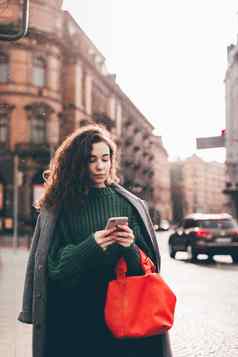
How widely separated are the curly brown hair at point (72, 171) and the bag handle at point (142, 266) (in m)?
0.37

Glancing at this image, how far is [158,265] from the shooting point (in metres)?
2.99

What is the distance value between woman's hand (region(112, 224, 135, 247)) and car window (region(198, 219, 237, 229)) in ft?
56.0

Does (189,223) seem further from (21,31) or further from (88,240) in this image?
(88,240)

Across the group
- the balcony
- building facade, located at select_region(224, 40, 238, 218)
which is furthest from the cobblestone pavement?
building facade, located at select_region(224, 40, 238, 218)

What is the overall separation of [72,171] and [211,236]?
16638 millimetres

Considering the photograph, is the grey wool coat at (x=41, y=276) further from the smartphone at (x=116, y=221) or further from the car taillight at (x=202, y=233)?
the car taillight at (x=202, y=233)

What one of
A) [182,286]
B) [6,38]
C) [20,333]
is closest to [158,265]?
[6,38]

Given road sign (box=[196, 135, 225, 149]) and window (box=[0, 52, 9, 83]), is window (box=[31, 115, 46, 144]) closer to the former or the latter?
window (box=[0, 52, 9, 83])

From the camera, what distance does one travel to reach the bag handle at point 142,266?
2.71 metres

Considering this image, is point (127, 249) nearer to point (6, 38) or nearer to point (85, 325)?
point (85, 325)

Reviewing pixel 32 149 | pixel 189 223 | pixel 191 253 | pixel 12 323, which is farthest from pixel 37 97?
pixel 12 323

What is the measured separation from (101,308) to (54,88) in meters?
40.8

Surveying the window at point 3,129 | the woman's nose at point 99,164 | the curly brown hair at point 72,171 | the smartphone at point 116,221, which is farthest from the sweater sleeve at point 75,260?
the window at point 3,129

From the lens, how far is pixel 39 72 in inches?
1666
